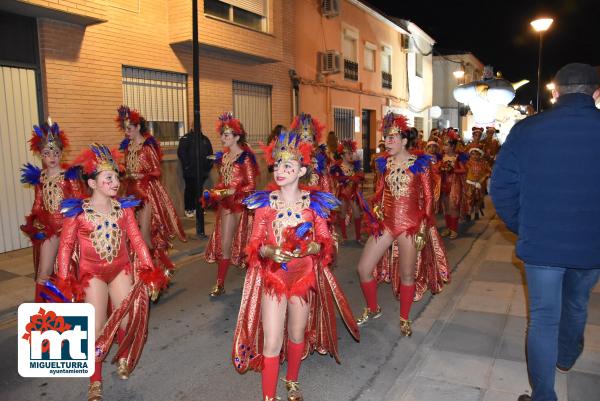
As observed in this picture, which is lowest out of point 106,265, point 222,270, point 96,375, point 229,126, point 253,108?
point 96,375

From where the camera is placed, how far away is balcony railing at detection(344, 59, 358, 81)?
66.9 feet

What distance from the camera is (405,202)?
4910 millimetres

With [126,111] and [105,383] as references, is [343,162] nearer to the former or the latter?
[126,111]

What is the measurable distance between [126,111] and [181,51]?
5.27 meters

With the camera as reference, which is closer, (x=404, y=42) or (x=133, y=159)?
(x=133, y=159)

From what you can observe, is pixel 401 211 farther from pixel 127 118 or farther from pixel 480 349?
pixel 127 118

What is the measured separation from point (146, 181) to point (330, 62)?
40.1 feet

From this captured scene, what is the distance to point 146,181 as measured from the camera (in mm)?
7266

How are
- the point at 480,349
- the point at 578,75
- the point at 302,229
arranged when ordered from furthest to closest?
the point at 480,349
the point at 302,229
the point at 578,75

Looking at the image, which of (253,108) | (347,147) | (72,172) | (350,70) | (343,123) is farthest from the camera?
(350,70)

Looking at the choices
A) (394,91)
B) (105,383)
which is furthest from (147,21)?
(394,91)

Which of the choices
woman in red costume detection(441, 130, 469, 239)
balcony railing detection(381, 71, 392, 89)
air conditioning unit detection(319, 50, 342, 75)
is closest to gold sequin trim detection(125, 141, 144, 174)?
woman in red costume detection(441, 130, 469, 239)

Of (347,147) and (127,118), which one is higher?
(127,118)

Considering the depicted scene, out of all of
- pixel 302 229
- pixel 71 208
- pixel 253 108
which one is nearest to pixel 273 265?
pixel 302 229
